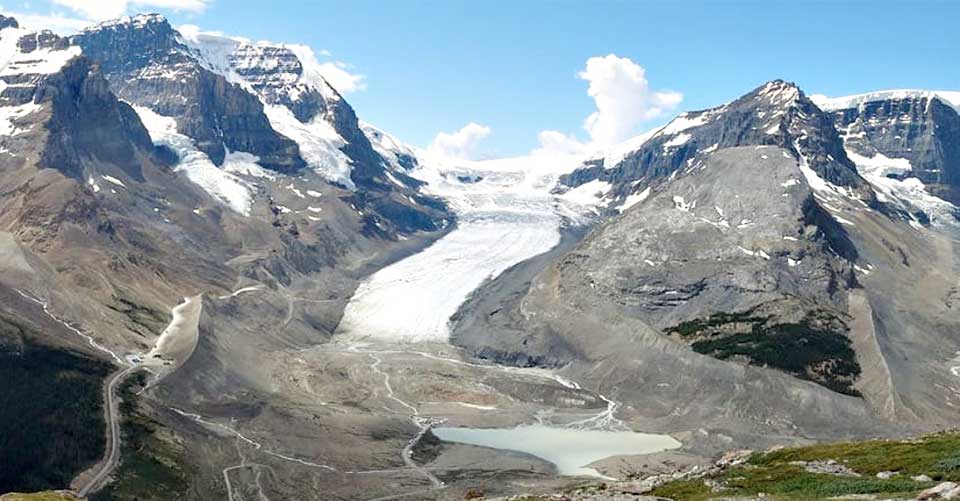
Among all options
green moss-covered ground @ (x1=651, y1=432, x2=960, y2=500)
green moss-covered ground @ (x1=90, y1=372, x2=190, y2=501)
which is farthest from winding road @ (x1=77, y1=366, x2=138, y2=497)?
green moss-covered ground @ (x1=651, y1=432, x2=960, y2=500)

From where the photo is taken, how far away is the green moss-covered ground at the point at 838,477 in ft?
205

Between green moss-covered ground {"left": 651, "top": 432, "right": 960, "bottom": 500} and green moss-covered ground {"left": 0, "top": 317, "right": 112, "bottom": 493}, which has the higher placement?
green moss-covered ground {"left": 651, "top": 432, "right": 960, "bottom": 500}

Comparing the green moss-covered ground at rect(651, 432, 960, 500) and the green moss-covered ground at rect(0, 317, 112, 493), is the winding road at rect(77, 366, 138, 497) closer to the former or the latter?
the green moss-covered ground at rect(0, 317, 112, 493)

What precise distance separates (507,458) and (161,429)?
65.1 metres

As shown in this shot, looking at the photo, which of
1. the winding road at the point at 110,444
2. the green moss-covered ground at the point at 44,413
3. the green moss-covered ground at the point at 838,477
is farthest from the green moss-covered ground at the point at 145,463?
the green moss-covered ground at the point at 838,477

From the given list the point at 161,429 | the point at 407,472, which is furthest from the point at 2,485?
the point at 407,472

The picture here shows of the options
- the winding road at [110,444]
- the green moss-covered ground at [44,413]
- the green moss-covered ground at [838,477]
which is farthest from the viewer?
the green moss-covered ground at [44,413]

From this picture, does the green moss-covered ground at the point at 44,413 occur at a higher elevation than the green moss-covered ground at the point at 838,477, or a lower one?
lower

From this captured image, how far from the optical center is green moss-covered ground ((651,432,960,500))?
6251 centimetres

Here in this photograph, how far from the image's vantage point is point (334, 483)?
161 metres

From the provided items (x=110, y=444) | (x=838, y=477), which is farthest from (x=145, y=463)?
(x=838, y=477)

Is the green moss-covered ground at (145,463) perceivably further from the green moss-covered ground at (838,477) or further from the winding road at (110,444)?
the green moss-covered ground at (838,477)

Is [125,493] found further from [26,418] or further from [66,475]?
[26,418]

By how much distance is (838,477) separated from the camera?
70188mm
